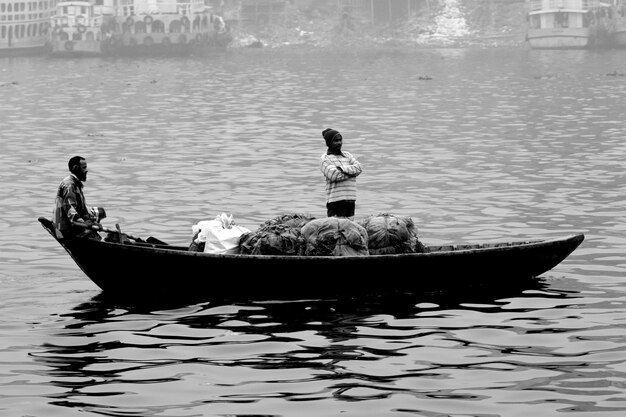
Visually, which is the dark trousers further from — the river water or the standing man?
the river water

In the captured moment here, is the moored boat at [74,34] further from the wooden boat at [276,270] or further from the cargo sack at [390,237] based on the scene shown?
the cargo sack at [390,237]

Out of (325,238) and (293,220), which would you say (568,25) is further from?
(325,238)

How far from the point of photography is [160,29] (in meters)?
107

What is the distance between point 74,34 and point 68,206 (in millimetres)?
91376

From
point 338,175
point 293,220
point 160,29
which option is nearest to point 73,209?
point 293,220

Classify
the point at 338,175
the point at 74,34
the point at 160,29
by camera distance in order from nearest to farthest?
the point at 338,175, the point at 74,34, the point at 160,29

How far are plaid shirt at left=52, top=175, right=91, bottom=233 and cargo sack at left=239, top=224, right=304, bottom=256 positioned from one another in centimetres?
218

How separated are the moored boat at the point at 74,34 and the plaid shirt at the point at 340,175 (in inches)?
3513

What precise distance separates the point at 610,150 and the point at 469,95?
21.5m

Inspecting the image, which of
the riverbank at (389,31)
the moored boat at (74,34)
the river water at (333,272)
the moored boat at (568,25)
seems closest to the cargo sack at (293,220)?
the river water at (333,272)

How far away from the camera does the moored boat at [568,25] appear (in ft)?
324

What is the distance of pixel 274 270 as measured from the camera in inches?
608

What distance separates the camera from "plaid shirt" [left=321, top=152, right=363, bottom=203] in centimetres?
1675

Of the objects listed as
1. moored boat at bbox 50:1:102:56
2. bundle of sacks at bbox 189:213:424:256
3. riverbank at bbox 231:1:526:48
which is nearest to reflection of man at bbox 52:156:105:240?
bundle of sacks at bbox 189:213:424:256
